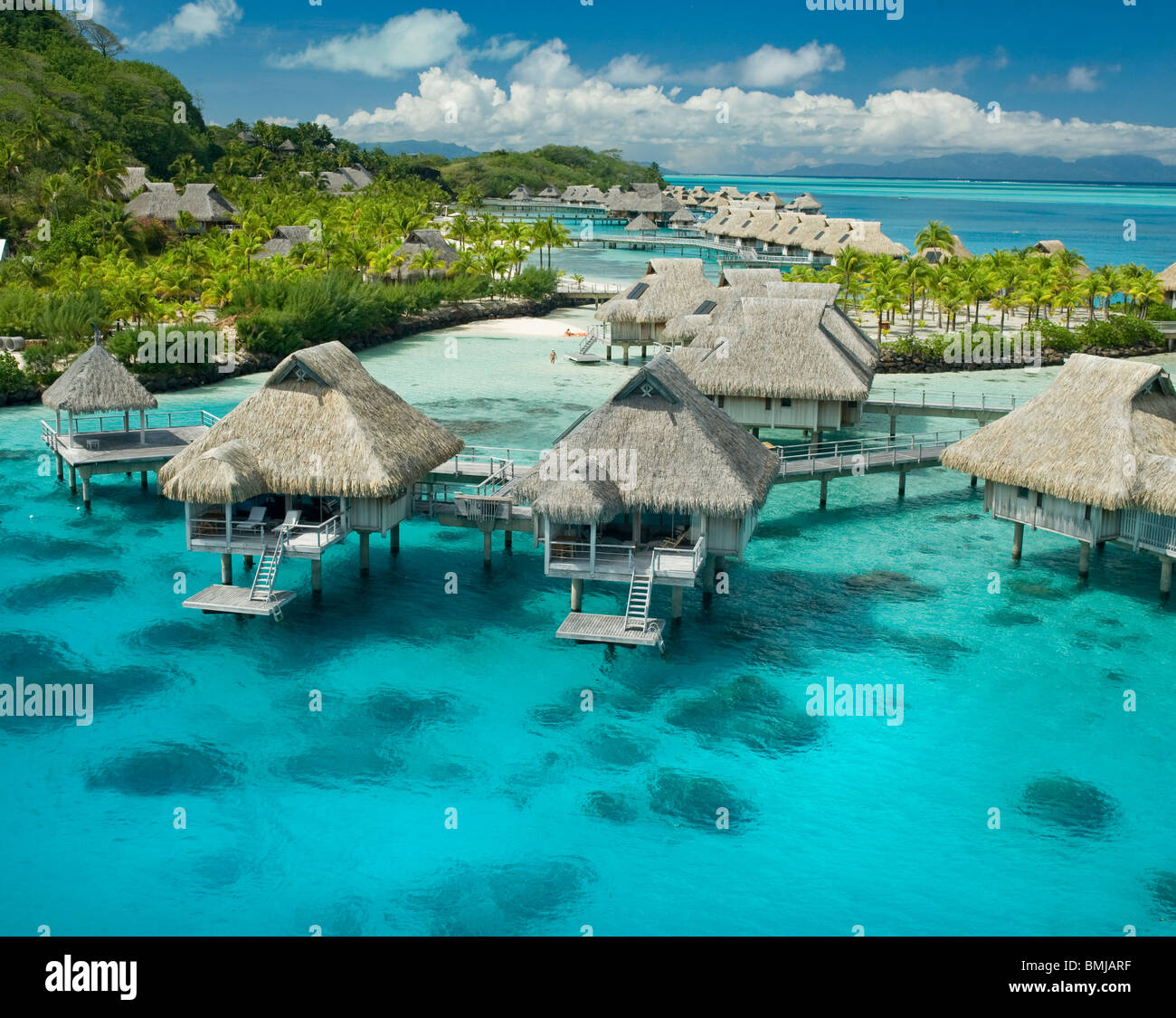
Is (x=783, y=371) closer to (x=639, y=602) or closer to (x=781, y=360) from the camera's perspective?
(x=781, y=360)

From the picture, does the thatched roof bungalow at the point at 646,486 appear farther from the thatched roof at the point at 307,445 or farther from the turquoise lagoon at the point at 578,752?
the thatched roof at the point at 307,445

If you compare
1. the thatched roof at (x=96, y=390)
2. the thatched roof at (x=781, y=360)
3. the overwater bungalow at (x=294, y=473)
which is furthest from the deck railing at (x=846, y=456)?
the thatched roof at (x=96, y=390)

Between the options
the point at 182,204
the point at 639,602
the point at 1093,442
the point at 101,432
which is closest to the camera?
the point at 639,602

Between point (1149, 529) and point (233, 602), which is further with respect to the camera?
point (1149, 529)

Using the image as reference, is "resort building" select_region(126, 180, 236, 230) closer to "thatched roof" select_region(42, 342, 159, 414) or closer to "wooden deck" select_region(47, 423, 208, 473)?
"wooden deck" select_region(47, 423, 208, 473)

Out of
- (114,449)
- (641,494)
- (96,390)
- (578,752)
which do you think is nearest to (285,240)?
(114,449)
